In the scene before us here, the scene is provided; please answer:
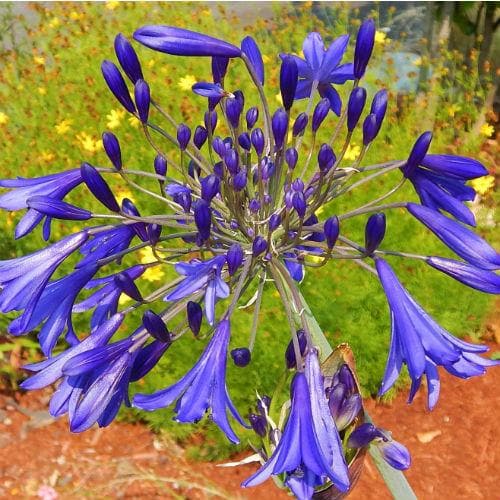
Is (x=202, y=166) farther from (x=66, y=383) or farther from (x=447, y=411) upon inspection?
(x=447, y=411)

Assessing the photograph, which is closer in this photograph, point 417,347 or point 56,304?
point 417,347

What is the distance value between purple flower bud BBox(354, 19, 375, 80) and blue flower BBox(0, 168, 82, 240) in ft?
2.49

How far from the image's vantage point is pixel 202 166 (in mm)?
1713

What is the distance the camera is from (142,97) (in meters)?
1.63

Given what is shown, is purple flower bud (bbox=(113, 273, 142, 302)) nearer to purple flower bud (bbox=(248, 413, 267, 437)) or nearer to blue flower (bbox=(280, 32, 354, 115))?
purple flower bud (bbox=(248, 413, 267, 437))

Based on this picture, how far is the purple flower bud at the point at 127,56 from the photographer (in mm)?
1628

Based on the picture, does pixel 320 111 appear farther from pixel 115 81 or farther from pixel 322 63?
pixel 115 81

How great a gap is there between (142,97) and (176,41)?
19 centimetres

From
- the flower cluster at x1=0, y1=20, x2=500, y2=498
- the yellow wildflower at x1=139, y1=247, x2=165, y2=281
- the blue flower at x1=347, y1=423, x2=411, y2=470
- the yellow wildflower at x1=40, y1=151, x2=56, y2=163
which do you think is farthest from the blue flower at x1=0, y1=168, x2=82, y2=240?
the yellow wildflower at x1=40, y1=151, x2=56, y2=163

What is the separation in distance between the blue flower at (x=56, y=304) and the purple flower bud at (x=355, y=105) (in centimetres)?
71

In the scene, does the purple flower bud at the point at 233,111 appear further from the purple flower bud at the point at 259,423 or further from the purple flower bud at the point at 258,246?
the purple flower bud at the point at 259,423

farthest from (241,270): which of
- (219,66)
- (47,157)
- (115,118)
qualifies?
(115,118)

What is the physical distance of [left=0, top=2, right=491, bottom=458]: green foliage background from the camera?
3.84 m

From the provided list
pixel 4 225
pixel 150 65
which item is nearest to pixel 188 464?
pixel 4 225
